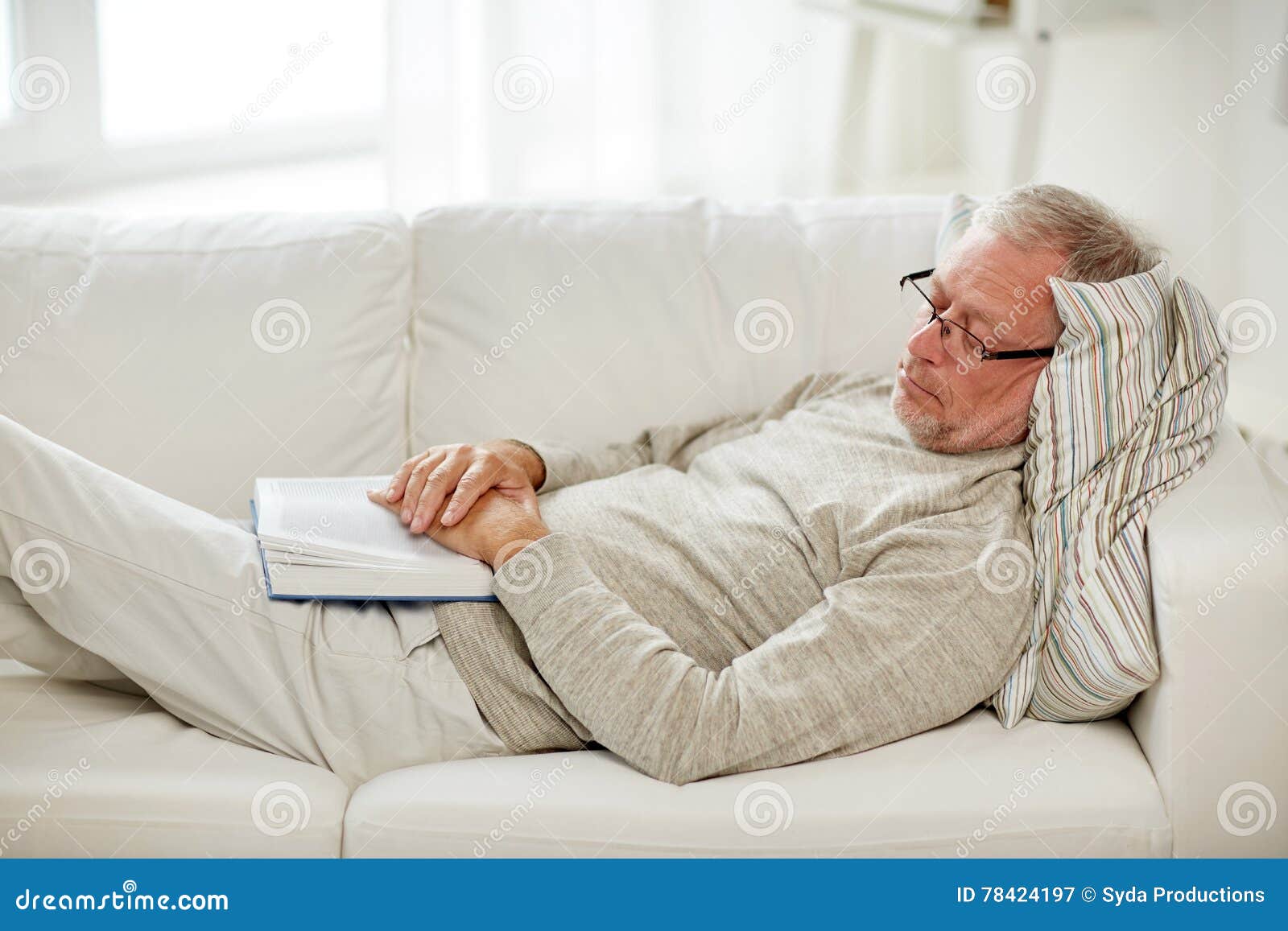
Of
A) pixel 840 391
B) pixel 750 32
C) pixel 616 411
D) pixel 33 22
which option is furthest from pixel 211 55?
pixel 840 391

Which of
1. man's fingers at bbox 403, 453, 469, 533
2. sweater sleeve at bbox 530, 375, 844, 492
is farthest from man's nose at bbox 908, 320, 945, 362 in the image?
man's fingers at bbox 403, 453, 469, 533

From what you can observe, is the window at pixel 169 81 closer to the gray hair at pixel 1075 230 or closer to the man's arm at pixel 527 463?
the man's arm at pixel 527 463

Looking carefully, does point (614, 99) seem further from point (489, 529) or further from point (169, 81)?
point (489, 529)

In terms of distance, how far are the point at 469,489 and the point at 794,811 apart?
54 centimetres

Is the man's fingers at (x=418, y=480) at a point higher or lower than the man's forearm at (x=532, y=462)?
higher

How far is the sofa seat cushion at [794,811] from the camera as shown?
4.06ft

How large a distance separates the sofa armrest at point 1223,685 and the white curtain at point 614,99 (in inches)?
87.5

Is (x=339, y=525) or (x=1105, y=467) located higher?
(x=1105, y=467)

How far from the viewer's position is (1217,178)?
115 inches

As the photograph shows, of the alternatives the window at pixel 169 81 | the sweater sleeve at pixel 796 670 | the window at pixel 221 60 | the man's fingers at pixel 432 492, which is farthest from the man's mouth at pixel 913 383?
the window at pixel 221 60

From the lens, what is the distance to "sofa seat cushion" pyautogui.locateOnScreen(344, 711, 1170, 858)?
1.24 metres

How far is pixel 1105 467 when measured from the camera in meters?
1.39

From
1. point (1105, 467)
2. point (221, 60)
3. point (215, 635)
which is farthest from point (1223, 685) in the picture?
point (221, 60)

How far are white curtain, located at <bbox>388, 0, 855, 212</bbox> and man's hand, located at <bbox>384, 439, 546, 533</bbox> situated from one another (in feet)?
5.38
